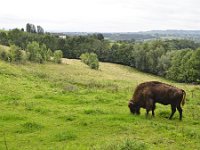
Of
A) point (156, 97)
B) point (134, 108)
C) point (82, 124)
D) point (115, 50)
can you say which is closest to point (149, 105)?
point (156, 97)

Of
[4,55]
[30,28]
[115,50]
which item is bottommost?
[115,50]

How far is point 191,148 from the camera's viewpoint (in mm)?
13492

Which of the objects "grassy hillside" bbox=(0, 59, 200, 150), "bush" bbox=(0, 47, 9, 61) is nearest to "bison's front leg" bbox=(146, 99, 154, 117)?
"grassy hillside" bbox=(0, 59, 200, 150)

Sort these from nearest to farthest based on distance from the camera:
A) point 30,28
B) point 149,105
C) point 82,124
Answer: point 82,124, point 149,105, point 30,28

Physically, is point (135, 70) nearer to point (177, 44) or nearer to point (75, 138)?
point (177, 44)

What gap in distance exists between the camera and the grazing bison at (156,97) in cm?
1916

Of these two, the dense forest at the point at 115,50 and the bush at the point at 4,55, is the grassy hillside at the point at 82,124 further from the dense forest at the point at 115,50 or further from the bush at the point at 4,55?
the dense forest at the point at 115,50

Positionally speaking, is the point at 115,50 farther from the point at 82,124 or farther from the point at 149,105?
the point at 82,124

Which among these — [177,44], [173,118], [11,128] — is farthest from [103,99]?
[177,44]

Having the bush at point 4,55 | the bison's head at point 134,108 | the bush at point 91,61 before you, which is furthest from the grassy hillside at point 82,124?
the bush at point 91,61

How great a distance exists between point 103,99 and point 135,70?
93.8m

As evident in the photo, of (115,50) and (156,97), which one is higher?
(156,97)

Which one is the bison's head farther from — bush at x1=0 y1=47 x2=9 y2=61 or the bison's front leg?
bush at x1=0 y1=47 x2=9 y2=61

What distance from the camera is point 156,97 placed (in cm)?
1947
